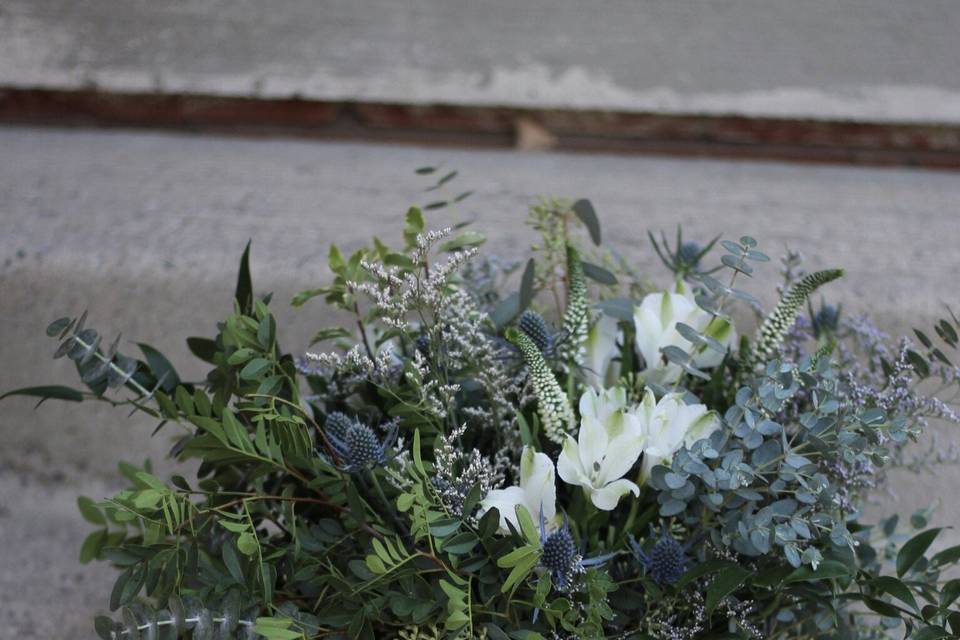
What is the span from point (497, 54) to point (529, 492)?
725 millimetres

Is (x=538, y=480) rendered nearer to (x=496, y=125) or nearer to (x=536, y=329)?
(x=536, y=329)

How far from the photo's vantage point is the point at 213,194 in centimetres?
100

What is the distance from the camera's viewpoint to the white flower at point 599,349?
0.59m

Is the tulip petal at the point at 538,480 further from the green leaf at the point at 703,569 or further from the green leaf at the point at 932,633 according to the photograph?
the green leaf at the point at 932,633

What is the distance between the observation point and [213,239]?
93 cm

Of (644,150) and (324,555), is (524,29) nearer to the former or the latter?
(644,150)

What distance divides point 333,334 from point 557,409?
165 millimetres

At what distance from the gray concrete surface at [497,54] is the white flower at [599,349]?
1.85 ft

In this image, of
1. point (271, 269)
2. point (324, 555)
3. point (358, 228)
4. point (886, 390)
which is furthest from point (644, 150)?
point (324, 555)

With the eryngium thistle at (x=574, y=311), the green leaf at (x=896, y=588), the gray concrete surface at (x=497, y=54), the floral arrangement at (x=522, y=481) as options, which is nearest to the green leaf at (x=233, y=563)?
the floral arrangement at (x=522, y=481)

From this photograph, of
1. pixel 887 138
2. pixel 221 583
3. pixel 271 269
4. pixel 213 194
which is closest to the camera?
pixel 221 583

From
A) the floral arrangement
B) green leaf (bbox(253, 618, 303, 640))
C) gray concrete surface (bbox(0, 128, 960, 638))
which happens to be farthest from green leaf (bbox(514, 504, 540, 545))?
gray concrete surface (bbox(0, 128, 960, 638))

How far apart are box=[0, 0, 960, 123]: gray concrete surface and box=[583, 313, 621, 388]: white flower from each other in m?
0.56

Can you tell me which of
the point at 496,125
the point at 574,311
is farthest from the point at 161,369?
the point at 496,125
